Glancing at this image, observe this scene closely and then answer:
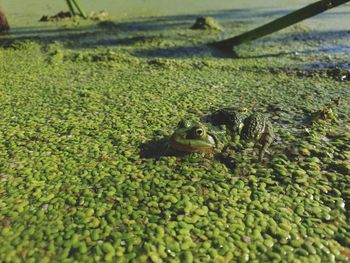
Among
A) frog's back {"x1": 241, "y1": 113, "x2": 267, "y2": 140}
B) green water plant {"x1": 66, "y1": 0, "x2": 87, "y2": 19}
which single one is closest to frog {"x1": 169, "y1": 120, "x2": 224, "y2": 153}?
frog's back {"x1": 241, "y1": 113, "x2": 267, "y2": 140}

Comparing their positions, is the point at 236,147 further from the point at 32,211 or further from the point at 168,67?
the point at 168,67

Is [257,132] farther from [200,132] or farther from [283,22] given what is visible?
[283,22]

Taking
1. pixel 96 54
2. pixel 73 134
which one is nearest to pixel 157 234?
pixel 73 134

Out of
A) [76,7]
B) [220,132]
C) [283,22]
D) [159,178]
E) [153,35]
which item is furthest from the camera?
[76,7]

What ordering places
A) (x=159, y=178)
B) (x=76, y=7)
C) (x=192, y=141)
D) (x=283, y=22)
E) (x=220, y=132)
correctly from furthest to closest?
(x=76, y=7) → (x=283, y=22) → (x=220, y=132) → (x=192, y=141) → (x=159, y=178)

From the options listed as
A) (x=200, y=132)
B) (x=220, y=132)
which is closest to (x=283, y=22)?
(x=220, y=132)

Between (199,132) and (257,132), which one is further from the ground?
(199,132)

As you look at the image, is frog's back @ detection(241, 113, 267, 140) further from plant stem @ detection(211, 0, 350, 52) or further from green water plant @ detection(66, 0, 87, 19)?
green water plant @ detection(66, 0, 87, 19)

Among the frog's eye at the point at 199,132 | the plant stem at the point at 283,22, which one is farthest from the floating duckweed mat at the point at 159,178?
the plant stem at the point at 283,22
